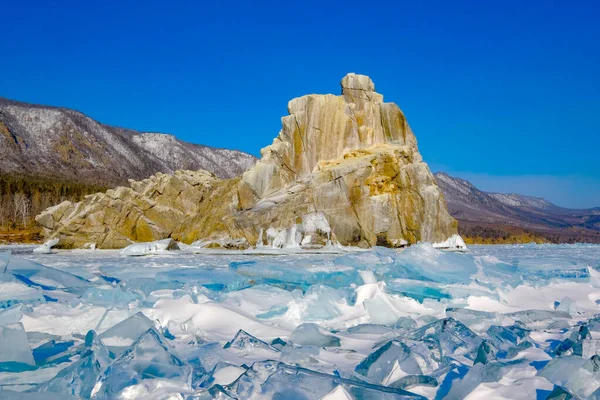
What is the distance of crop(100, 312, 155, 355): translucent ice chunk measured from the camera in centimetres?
441

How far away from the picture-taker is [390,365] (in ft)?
12.2

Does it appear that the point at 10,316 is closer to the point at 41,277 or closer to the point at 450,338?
the point at 41,277

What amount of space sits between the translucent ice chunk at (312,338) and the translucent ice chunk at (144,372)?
4.82 feet

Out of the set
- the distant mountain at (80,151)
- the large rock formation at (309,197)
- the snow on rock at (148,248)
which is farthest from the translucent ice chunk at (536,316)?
the distant mountain at (80,151)

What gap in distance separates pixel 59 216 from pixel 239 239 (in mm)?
16331

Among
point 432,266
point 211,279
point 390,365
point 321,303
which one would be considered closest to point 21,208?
point 211,279

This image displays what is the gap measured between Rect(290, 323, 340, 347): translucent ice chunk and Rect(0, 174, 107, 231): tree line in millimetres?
61177

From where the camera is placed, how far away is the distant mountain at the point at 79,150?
125 metres

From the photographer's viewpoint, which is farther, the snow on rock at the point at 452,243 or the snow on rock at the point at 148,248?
the snow on rock at the point at 452,243

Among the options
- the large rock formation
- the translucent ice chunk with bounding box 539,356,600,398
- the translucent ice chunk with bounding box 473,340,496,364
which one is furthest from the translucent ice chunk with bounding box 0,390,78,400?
the large rock formation

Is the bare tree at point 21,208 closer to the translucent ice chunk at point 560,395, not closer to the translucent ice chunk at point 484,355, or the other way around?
the translucent ice chunk at point 484,355

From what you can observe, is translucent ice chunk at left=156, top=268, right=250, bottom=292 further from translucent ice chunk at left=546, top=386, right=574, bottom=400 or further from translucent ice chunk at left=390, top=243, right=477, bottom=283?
translucent ice chunk at left=546, top=386, right=574, bottom=400

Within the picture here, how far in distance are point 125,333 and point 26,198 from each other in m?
78.7

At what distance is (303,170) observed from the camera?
132 feet
